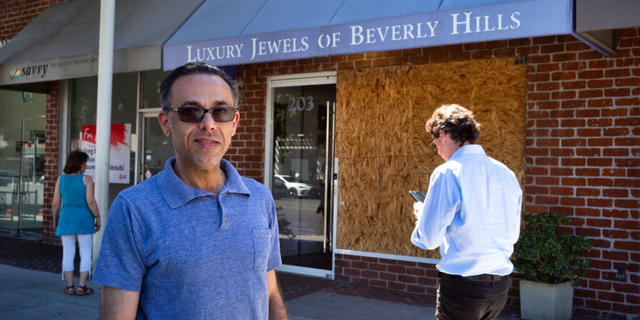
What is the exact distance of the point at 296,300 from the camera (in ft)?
22.0

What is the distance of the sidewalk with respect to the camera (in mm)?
6086

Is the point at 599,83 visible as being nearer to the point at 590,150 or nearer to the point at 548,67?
the point at 548,67

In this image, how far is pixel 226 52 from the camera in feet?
23.1

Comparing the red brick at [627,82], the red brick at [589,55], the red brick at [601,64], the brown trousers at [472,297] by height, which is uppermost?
the red brick at [589,55]

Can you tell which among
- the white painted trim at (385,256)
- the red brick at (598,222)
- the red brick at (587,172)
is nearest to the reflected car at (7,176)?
the white painted trim at (385,256)

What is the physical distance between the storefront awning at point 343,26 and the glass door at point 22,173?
18.5 feet

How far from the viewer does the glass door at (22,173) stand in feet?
38.2

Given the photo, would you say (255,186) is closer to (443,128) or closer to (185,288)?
(185,288)

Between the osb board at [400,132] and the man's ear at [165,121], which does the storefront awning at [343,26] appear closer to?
the osb board at [400,132]

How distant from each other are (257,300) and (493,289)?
5.82ft

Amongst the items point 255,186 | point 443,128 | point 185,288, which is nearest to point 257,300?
point 185,288

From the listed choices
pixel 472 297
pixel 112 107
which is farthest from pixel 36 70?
pixel 472 297

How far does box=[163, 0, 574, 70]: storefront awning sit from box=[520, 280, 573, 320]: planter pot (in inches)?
98.0

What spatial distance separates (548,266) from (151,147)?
6.90 m
